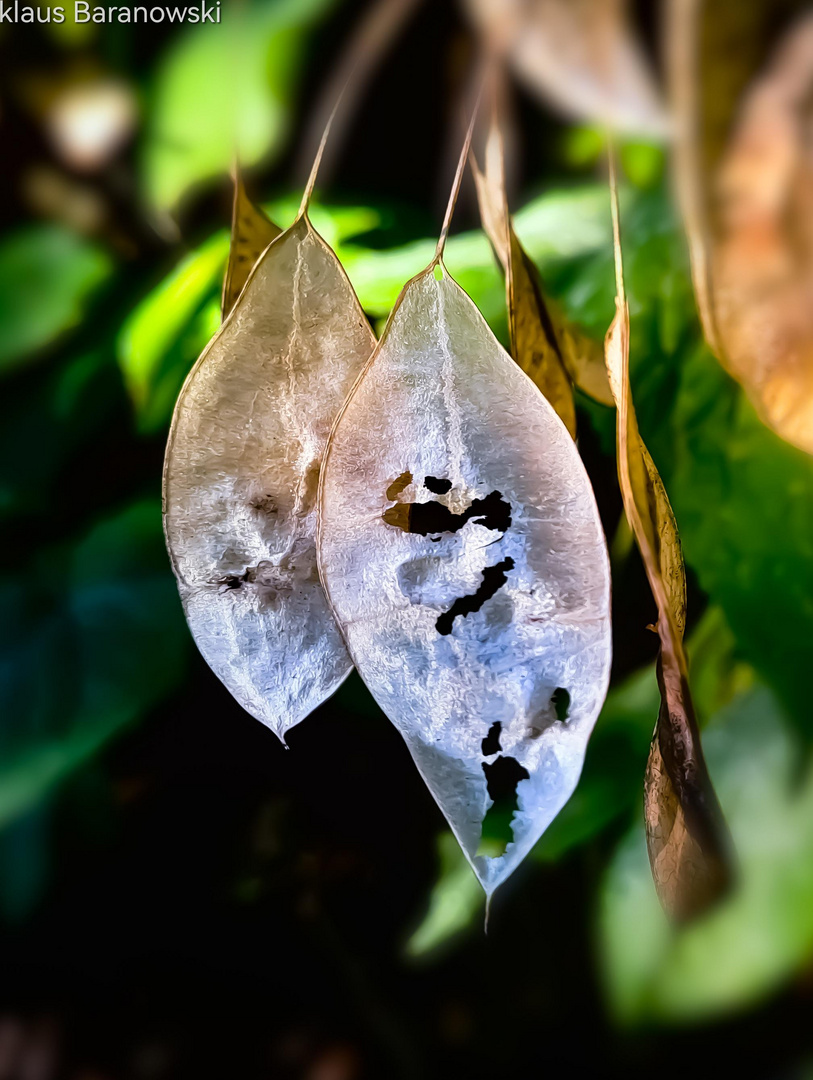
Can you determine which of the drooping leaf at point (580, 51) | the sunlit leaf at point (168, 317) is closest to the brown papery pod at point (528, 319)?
the drooping leaf at point (580, 51)

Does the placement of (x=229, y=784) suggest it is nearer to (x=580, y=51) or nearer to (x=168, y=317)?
(x=168, y=317)

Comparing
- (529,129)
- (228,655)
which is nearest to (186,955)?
(228,655)

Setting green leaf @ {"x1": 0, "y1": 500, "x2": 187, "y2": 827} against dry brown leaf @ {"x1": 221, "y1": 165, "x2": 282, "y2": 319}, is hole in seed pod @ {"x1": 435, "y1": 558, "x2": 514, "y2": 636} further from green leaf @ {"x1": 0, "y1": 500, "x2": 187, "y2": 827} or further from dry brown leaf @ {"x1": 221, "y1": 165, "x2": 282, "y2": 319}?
green leaf @ {"x1": 0, "y1": 500, "x2": 187, "y2": 827}

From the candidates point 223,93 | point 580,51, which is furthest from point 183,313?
point 580,51

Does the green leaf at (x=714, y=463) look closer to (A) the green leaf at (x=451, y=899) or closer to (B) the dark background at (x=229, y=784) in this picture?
(B) the dark background at (x=229, y=784)

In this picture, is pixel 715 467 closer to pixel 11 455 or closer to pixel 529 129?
pixel 529 129

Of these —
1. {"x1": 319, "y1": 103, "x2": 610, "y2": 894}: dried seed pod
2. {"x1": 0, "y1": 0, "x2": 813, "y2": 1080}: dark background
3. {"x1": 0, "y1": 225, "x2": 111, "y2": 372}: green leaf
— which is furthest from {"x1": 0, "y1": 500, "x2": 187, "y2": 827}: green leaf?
{"x1": 319, "y1": 103, "x2": 610, "y2": 894}: dried seed pod
